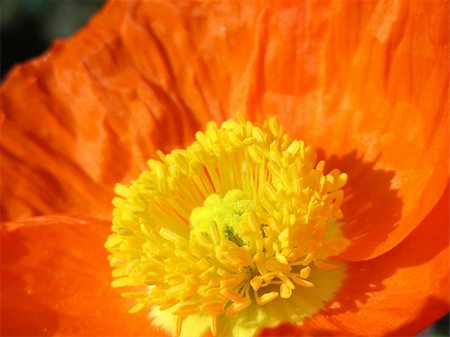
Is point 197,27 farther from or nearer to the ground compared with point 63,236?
farther from the ground

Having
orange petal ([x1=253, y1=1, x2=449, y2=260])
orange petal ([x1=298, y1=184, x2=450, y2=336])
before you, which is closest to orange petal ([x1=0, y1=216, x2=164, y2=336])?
orange petal ([x1=298, y1=184, x2=450, y2=336])

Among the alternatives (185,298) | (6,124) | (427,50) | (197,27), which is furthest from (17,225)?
(427,50)

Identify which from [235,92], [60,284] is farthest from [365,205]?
[60,284]

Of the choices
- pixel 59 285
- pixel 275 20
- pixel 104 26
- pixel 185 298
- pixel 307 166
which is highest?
pixel 104 26

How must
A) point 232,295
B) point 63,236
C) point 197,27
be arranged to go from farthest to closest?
point 197,27 → point 63,236 → point 232,295

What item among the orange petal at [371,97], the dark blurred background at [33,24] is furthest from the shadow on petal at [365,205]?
the dark blurred background at [33,24]

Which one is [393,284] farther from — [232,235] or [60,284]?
[60,284]

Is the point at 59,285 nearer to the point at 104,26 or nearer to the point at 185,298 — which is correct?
the point at 185,298
